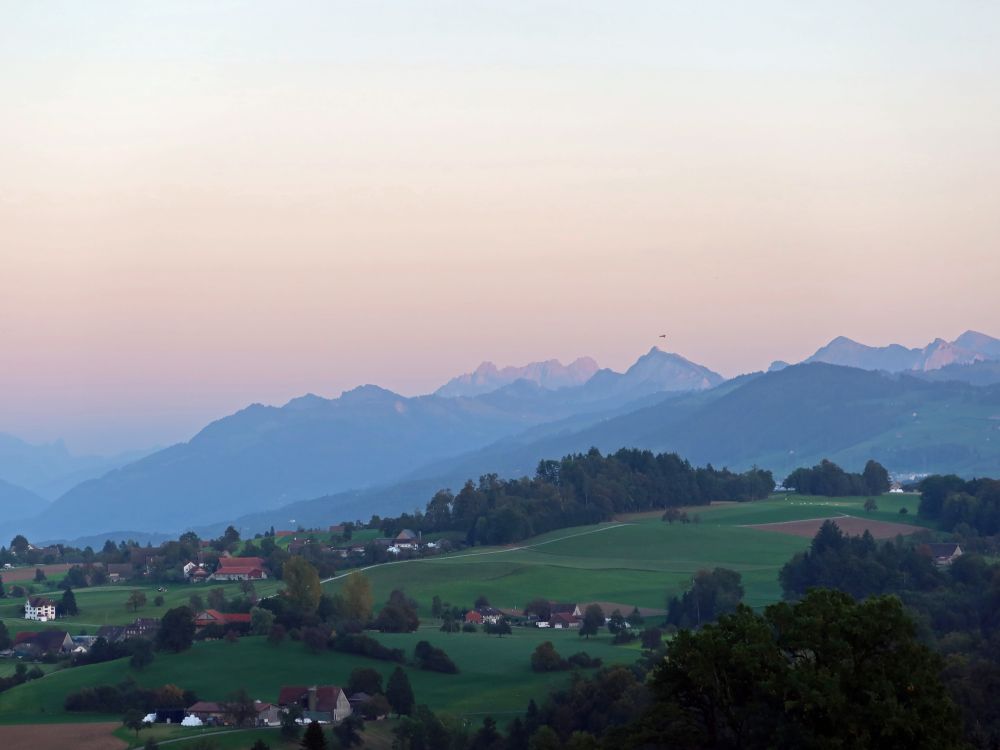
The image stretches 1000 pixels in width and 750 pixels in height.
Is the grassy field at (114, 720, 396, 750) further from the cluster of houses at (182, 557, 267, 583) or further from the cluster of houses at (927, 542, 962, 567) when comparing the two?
the cluster of houses at (182, 557, 267, 583)

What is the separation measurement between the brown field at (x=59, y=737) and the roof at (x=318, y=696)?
6978mm

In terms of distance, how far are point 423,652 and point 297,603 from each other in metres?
15.5

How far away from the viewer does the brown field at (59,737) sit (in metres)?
52.9

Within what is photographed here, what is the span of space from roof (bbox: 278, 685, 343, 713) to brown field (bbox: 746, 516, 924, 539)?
53.3 metres

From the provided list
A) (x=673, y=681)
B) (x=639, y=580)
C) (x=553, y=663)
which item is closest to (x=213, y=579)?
(x=639, y=580)

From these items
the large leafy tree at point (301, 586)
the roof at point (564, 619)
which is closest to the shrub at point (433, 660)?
the large leafy tree at point (301, 586)

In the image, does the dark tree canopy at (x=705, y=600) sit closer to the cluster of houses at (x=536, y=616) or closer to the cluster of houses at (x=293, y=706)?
the cluster of houses at (x=536, y=616)

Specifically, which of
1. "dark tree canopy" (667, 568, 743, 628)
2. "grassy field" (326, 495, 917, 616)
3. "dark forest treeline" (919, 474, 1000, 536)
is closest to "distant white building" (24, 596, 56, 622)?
"grassy field" (326, 495, 917, 616)

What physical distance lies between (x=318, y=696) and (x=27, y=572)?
66018 mm

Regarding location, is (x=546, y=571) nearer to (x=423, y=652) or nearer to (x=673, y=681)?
(x=423, y=652)

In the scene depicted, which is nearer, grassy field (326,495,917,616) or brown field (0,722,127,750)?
brown field (0,722,127,750)

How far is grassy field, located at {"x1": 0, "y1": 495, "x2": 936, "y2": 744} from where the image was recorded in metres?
63.6

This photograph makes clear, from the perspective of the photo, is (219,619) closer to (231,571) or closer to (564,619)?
(564,619)

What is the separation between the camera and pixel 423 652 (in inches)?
2707
